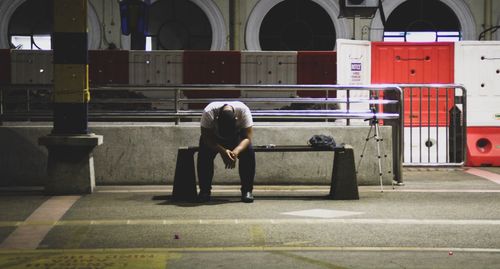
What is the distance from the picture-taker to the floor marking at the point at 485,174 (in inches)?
523

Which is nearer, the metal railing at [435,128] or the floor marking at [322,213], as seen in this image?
the floor marking at [322,213]

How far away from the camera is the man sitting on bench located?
9.80 metres

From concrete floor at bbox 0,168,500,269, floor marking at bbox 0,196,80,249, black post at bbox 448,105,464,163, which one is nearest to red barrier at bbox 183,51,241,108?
black post at bbox 448,105,464,163

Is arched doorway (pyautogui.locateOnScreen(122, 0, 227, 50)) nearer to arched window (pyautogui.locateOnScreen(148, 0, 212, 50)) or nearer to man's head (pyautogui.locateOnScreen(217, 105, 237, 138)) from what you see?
arched window (pyautogui.locateOnScreen(148, 0, 212, 50))

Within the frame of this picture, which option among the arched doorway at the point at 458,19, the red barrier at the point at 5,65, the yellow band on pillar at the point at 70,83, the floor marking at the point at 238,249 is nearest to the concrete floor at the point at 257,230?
the floor marking at the point at 238,249

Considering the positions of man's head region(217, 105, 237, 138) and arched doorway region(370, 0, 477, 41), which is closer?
man's head region(217, 105, 237, 138)

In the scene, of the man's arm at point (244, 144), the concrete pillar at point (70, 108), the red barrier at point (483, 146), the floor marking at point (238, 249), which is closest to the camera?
the floor marking at point (238, 249)

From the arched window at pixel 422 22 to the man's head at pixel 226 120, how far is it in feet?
52.1

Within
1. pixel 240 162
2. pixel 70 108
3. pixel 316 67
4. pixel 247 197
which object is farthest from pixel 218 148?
pixel 316 67

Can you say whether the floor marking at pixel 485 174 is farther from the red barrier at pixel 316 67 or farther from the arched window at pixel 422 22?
the arched window at pixel 422 22

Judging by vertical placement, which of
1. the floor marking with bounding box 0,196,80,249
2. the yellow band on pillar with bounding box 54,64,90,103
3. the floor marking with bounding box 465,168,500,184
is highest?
the yellow band on pillar with bounding box 54,64,90,103

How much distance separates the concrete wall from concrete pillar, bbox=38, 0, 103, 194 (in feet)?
3.60

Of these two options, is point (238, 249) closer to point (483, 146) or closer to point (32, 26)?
point (483, 146)

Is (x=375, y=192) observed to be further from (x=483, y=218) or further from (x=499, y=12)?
(x=499, y=12)
